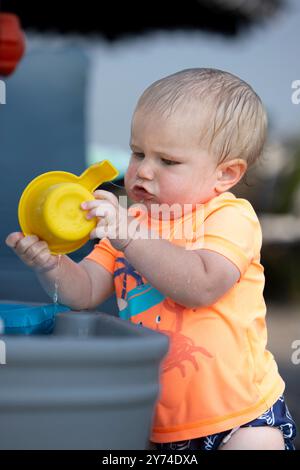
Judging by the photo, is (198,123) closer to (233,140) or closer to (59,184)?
(233,140)

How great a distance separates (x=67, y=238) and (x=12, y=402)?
0.23 metres

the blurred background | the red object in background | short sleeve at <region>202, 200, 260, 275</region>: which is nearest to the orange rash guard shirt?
short sleeve at <region>202, 200, 260, 275</region>

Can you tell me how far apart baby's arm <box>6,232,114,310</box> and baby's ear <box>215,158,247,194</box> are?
0.23m

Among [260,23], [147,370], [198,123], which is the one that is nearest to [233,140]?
[198,123]

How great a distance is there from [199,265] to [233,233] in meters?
0.08

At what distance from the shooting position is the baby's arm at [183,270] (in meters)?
1.09

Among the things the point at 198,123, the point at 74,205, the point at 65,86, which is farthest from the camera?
the point at 65,86

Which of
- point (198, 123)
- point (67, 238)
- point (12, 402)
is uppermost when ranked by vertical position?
point (198, 123)

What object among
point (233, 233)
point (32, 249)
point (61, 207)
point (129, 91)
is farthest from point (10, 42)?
point (129, 91)

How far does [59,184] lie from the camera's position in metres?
1.03

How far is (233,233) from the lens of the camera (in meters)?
1.16

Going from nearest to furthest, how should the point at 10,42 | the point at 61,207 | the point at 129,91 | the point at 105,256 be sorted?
the point at 10,42 < the point at 61,207 < the point at 105,256 < the point at 129,91

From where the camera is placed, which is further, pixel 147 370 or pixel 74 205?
pixel 74 205

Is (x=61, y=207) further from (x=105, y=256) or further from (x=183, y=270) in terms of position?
(x=105, y=256)
